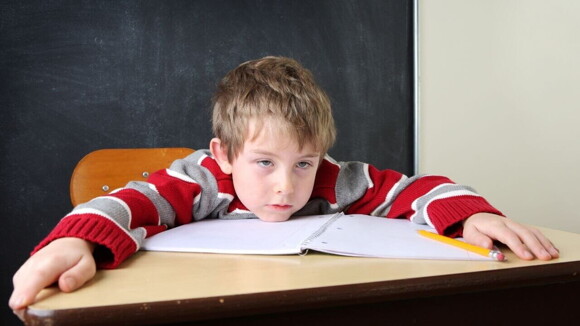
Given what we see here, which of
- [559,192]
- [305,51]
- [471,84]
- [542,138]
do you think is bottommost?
[559,192]

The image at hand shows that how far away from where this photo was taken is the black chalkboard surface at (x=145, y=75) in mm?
1621

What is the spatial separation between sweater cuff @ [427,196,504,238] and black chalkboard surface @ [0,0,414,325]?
1148mm

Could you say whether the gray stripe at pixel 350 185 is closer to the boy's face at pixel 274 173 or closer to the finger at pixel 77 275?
the boy's face at pixel 274 173

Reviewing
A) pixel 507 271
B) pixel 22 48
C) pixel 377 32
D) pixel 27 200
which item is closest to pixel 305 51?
pixel 377 32

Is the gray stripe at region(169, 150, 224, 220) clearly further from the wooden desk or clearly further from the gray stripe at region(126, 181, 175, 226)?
the wooden desk

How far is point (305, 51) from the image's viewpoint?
1931 mm

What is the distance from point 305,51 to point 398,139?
1.69ft

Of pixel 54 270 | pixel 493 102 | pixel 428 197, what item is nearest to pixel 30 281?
pixel 54 270

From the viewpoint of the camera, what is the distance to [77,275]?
495 millimetres

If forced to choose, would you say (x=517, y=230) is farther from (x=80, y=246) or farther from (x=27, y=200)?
(x=27, y=200)

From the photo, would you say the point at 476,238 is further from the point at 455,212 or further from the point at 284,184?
the point at 284,184

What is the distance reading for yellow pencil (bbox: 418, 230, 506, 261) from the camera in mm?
601

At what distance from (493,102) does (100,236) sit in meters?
1.86

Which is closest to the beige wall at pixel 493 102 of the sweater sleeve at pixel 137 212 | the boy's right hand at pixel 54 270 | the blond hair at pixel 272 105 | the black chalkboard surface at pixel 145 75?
the black chalkboard surface at pixel 145 75
